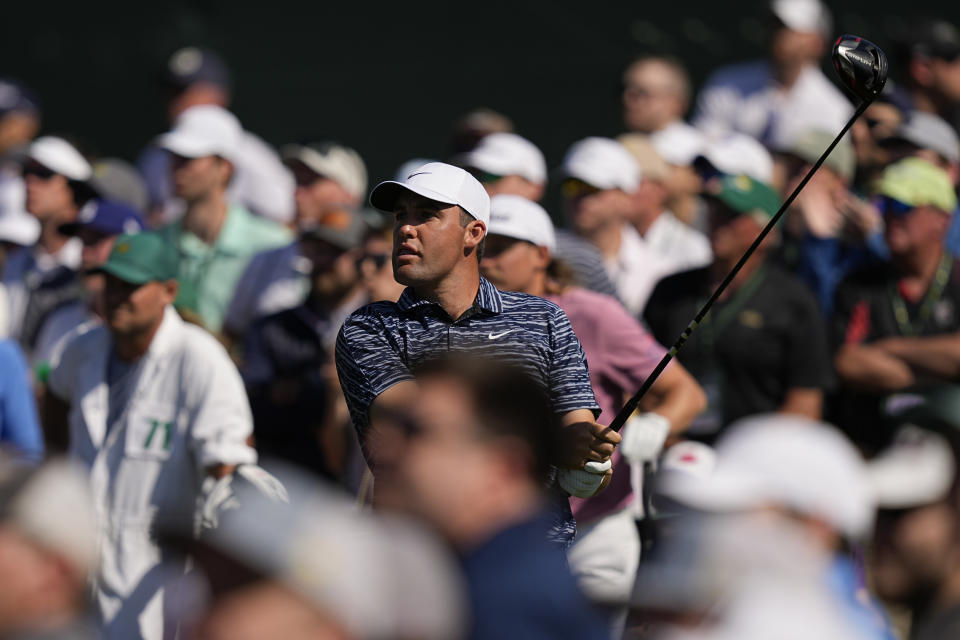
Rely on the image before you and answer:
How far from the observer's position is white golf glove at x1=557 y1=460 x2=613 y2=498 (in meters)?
4.37

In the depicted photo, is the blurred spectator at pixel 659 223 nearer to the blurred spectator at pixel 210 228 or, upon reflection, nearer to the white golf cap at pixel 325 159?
the white golf cap at pixel 325 159

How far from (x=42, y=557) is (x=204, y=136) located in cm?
586

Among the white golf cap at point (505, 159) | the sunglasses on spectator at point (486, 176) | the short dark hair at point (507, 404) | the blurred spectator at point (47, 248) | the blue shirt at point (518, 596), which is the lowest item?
the blurred spectator at point (47, 248)

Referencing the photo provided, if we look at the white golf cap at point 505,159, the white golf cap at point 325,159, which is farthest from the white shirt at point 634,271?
the white golf cap at point 325,159

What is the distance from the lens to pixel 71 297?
802cm

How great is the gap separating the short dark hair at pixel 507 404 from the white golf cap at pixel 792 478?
50 cm

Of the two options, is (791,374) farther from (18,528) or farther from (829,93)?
(18,528)

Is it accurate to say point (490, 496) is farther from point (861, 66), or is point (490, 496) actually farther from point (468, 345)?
point (861, 66)

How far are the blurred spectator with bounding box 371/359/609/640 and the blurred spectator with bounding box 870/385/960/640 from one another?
0.72 metres

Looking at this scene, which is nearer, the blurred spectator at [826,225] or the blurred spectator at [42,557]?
the blurred spectator at [42,557]

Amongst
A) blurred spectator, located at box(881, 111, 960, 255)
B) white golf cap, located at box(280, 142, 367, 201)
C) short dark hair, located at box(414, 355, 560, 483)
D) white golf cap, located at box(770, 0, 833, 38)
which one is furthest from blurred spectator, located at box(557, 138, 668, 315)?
short dark hair, located at box(414, 355, 560, 483)

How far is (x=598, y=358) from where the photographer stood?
18.3ft

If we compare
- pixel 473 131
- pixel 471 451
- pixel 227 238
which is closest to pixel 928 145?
pixel 473 131

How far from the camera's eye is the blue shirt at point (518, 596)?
8.82 feet
